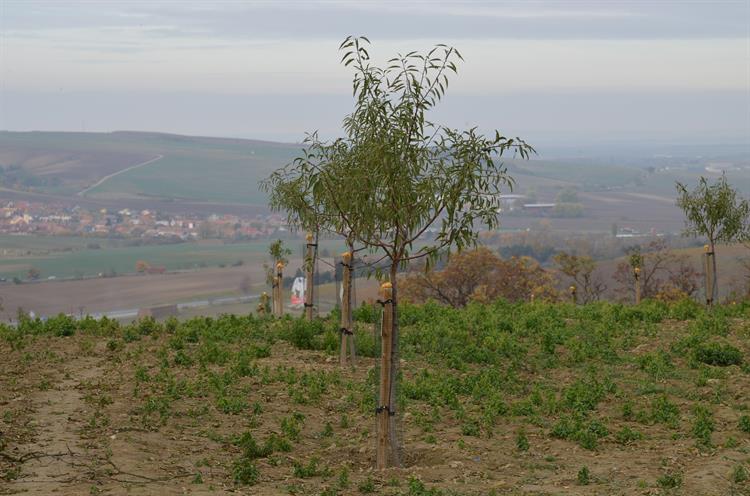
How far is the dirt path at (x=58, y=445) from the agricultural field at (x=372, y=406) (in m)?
0.03

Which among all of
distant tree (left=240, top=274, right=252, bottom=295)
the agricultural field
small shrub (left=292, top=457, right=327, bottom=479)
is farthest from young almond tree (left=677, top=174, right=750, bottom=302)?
distant tree (left=240, top=274, right=252, bottom=295)

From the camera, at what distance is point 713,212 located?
23000 millimetres

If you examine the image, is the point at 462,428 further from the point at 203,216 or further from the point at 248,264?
the point at 203,216

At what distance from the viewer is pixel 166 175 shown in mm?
129375

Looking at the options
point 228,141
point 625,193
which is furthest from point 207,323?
point 228,141

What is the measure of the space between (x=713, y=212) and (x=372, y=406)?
12866 millimetres

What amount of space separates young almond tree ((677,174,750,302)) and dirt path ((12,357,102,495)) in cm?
1495

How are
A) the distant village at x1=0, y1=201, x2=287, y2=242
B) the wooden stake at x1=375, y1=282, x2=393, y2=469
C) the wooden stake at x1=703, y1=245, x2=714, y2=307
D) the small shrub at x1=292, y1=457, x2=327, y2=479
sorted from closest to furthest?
the small shrub at x1=292, y1=457, x2=327, y2=479
the wooden stake at x1=375, y1=282, x2=393, y2=469
the wooden stake at x1=703, y1=245, x2=714, y2=307
the distant village at x1=0, y1=201, x2=287, y2=242

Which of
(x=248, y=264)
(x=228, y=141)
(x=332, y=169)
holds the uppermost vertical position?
(x=228, y=141)

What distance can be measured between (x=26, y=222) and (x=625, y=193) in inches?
3064

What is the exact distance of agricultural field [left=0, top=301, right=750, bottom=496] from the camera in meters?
10.2

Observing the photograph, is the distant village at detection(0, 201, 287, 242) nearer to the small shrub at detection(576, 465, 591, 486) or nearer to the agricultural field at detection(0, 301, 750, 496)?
the agricultural field at detection(0, 301, 750, 496)

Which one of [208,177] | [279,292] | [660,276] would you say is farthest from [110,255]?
[279,292]

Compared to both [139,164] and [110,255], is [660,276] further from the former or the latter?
[139,164]
